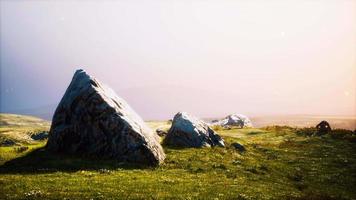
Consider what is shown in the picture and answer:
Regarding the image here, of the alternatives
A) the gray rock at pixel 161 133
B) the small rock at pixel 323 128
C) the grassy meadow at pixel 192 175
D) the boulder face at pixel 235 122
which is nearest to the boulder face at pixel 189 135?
the grassy meadow at pixel 192 175

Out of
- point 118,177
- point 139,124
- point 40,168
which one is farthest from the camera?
point 139,124

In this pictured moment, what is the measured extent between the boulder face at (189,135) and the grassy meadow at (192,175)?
2.23 metres

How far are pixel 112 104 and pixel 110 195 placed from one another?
56.6 ft

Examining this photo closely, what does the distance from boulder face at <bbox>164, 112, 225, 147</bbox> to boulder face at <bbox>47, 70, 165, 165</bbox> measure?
24.9ft

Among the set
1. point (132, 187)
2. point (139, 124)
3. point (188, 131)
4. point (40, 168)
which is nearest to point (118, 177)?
point (132, 187)

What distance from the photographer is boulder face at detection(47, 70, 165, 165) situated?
126ft

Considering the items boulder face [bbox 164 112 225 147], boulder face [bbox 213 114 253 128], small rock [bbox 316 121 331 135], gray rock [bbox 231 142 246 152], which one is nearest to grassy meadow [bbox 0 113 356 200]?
gray rock [bbox 231 142 246 152]

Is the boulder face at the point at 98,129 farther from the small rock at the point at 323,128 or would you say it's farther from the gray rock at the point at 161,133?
the small rock at the point at 323,128

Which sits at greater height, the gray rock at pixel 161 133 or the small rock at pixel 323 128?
the small rock at pixel 323 128

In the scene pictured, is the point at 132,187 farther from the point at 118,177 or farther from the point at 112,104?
the point at 112,104

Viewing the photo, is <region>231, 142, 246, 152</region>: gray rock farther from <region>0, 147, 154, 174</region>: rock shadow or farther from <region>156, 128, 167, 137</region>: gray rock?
<region>0, 147, 154, 174</region>: rock shadow

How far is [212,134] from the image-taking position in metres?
52.4

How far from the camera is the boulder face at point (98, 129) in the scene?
38469mm

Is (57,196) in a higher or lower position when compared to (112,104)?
lower
